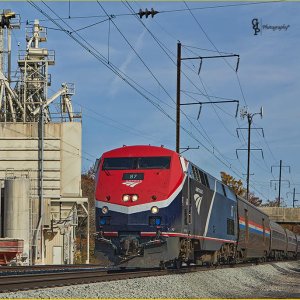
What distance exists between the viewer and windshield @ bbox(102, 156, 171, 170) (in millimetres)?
21922

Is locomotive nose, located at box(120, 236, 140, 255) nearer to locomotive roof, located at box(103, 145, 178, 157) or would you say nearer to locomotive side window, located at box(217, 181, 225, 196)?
locomotive roof, located at box(103, 145, 178, 157)

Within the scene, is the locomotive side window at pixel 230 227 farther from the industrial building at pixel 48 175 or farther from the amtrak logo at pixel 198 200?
the industrial building at pixel 48 175

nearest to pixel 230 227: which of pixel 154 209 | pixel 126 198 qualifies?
pixel 154 209

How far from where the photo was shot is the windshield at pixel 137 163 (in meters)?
21.9

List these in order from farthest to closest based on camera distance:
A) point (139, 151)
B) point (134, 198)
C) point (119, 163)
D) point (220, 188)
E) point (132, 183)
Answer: point (220, 188)
point (139, 151)
point (119, 163)
point (132, 183)
point (134, 198)

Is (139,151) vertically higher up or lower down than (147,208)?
higher up

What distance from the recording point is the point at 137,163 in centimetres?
2211

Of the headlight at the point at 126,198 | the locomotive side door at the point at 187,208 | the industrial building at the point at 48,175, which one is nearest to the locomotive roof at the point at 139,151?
the locomotive side door at the point at 187,208

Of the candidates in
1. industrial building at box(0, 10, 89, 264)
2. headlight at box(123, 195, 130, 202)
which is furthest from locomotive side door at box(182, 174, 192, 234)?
industrial building at box(0, 10, 89, 264)

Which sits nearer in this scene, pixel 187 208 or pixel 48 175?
pixel 187 208

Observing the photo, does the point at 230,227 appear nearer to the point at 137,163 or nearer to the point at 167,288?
the point at 137,163

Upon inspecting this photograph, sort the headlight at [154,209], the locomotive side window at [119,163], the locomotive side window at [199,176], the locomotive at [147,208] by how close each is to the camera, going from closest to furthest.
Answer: the locomotive at [147,208]
the headlight at [154,209]
the locomotive side window at [119,163]
the locomotive side window at [199,176]

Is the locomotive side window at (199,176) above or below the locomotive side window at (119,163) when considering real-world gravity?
below

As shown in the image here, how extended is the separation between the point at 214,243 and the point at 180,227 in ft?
19.7
